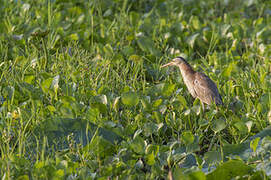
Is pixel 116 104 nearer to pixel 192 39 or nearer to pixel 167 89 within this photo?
pixel 167 89

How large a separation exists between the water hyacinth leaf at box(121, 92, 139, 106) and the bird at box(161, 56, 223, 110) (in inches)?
25.2

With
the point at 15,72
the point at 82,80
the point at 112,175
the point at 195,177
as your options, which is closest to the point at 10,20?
the point at 15,72

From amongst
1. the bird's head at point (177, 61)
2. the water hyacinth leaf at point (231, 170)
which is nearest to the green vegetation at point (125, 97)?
the water hyacinth leaf at point (231, 170)

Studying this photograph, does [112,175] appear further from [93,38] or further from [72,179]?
[93,38]

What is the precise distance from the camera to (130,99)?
159 inches

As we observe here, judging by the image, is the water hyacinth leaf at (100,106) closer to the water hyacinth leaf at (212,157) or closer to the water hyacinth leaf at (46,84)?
the water hyacinth leaf at (46,84)

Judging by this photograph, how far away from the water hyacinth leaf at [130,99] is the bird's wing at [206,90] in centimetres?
71

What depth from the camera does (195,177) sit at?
289cm

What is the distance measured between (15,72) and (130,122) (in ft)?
4.09

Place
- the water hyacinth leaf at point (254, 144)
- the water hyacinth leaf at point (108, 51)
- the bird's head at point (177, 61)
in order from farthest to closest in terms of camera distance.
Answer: the water hyacinth leaf at point (108, 51)
the bird's head at point (177, 61)
the water hyacinth leaf at point (254, 144)

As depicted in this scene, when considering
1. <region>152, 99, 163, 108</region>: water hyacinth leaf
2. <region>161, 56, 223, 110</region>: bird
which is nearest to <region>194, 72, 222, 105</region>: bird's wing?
<region>161, 56, 223, 110</region>: bird

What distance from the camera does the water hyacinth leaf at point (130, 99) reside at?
4.02 metres

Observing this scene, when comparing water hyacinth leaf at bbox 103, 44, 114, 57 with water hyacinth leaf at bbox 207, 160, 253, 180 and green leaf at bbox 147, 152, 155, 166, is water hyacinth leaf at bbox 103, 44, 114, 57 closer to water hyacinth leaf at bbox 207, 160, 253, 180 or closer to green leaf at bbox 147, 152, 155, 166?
green leaf at bbox 147, 152, 155, 166

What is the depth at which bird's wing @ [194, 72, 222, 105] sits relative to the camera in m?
4.41
